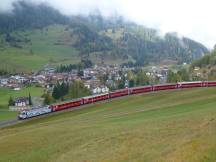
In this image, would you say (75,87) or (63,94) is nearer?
(75,87)

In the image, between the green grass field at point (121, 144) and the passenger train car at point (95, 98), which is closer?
the green grass field at point (121, 144)

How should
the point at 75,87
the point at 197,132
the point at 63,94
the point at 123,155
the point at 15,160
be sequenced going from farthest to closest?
the point at 63,94 → the point at 75,87 → the point at 15,160 → the point at 197,132 → the point at 123,155

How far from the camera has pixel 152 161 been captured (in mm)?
31188

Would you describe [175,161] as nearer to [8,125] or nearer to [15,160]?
[15,160]

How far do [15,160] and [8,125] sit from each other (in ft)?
143

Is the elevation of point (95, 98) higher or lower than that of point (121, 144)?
higher

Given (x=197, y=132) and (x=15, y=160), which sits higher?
(x=197, y=132)

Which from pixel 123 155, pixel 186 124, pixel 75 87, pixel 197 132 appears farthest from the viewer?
pixel 75 87

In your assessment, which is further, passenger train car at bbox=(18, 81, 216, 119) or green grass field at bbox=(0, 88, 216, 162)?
passenger train car at bbox=(18, 81, 216, 119)

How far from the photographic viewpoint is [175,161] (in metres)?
29.3

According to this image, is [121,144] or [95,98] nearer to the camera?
[121,144]

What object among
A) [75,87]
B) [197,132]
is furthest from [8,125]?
[75,87]

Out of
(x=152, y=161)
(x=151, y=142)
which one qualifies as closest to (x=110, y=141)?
(x=151, y=142)

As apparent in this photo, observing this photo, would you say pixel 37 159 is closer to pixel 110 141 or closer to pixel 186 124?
pixel 110 141
